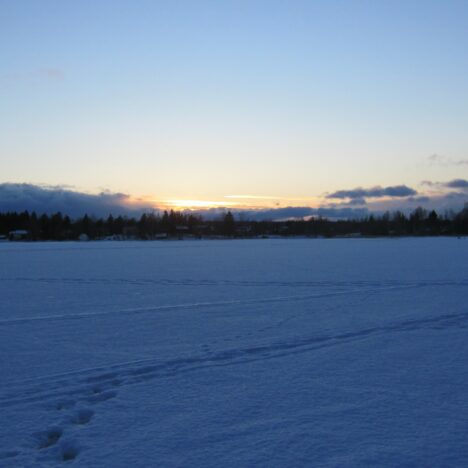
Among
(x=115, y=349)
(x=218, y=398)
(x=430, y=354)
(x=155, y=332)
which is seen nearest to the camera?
(x=218, y=398)

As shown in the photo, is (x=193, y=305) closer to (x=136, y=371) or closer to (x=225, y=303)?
(x=225, y=303)

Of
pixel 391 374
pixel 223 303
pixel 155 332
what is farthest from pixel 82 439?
pixel 223 303

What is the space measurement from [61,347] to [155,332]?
170cm

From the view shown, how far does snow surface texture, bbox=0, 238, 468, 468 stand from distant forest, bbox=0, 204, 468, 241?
113 metres

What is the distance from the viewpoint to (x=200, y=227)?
→ 6348 inches

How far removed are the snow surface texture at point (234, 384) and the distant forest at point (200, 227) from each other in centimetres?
11291

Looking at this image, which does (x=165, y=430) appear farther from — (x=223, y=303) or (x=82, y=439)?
(x=223, y=303)

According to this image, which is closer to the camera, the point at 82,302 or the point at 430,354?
the point at 430,354

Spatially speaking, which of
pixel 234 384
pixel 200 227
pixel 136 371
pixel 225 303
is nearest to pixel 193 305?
pixel 225 303

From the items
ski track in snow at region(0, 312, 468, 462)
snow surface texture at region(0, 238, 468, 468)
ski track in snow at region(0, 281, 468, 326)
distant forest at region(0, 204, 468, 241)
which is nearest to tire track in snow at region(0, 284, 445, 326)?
ski track in snow at region(0, 281, 468, 326)

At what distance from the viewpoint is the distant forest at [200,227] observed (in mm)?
127438

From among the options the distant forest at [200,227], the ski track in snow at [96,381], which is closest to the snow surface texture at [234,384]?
the ski track in snow at [96,381]

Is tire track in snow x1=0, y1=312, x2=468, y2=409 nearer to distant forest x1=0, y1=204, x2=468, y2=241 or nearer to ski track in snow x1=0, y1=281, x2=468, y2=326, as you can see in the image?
ski track in snow x1=0, y1=281, x2=468, y2=326

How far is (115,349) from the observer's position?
750 cm
